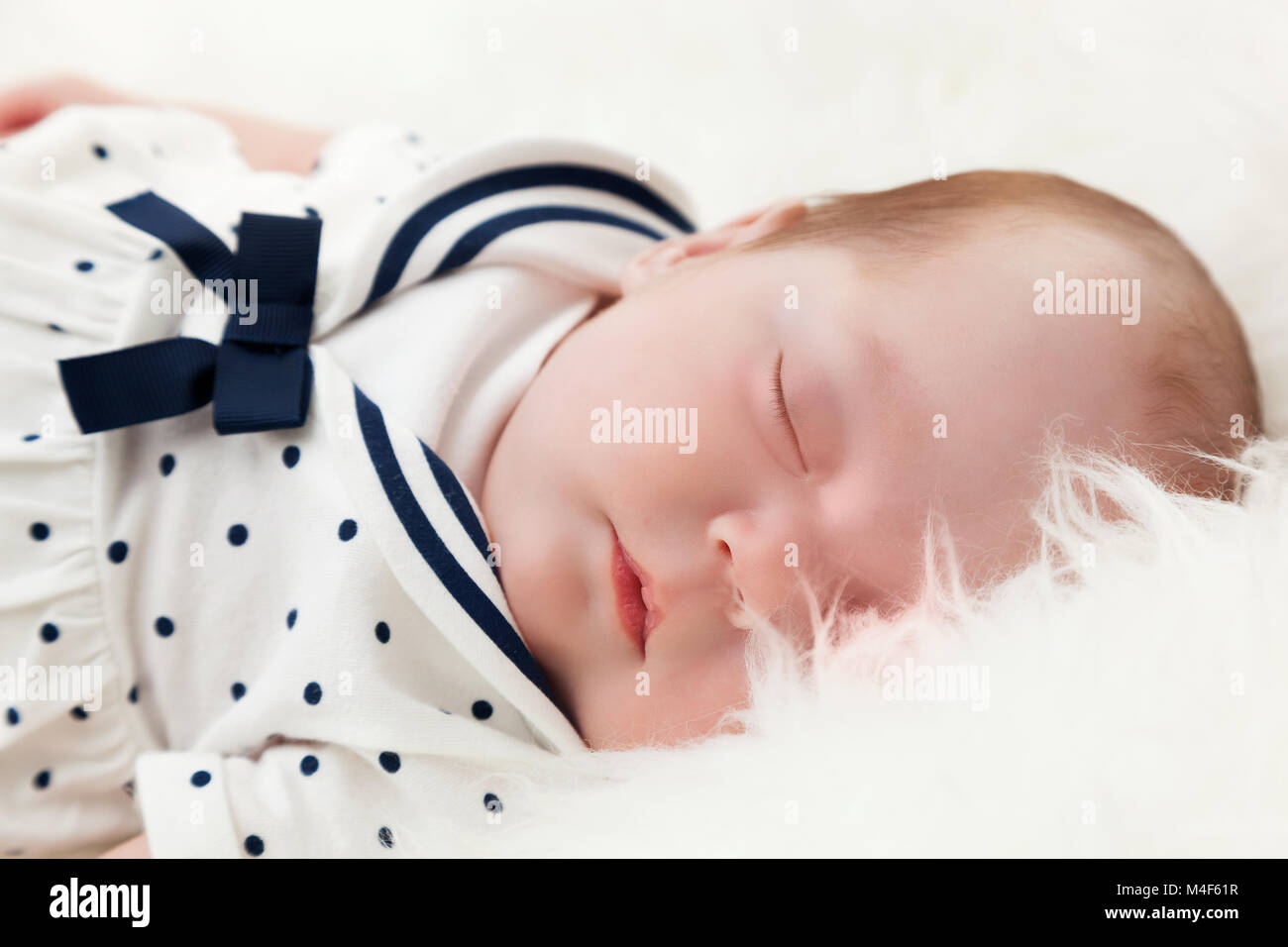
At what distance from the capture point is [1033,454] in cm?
76

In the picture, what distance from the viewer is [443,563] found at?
2.77ft

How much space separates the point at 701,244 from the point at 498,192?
0.70 feet

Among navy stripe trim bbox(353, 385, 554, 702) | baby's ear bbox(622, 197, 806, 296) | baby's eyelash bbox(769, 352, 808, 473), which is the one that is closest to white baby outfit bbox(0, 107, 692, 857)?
navy stripe trim bbox(353, 385, 554, 702)

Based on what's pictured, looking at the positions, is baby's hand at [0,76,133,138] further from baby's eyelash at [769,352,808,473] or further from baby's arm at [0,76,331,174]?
baby's eyelash at [769,352,808,473]

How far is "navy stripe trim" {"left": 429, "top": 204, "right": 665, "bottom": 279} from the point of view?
3.29ft

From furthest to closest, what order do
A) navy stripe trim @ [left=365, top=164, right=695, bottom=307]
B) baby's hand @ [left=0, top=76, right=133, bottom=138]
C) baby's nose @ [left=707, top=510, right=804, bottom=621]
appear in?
1. baby's hand @ [left=0, top=76, right=133, bottom=138]
2. navy stripe trim @ [left=365, top=164, right=695, bottom=307]
3. baby's nose @ [left=707, top=510, right=804, bottom=621]

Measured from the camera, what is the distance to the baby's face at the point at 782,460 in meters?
0.76

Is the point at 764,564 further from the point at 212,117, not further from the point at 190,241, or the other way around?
the point at 212,117

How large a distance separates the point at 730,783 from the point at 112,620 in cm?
52

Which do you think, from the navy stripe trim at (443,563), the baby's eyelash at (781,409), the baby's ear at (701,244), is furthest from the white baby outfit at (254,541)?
the baby's eyelash at (781,409)

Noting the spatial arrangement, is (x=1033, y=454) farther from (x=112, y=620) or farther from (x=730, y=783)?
(x=112, y=620)

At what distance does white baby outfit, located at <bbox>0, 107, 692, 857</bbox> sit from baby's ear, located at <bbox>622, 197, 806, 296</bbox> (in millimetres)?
114

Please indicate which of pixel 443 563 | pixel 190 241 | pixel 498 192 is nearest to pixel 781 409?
pixel 443 563

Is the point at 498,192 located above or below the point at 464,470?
above
